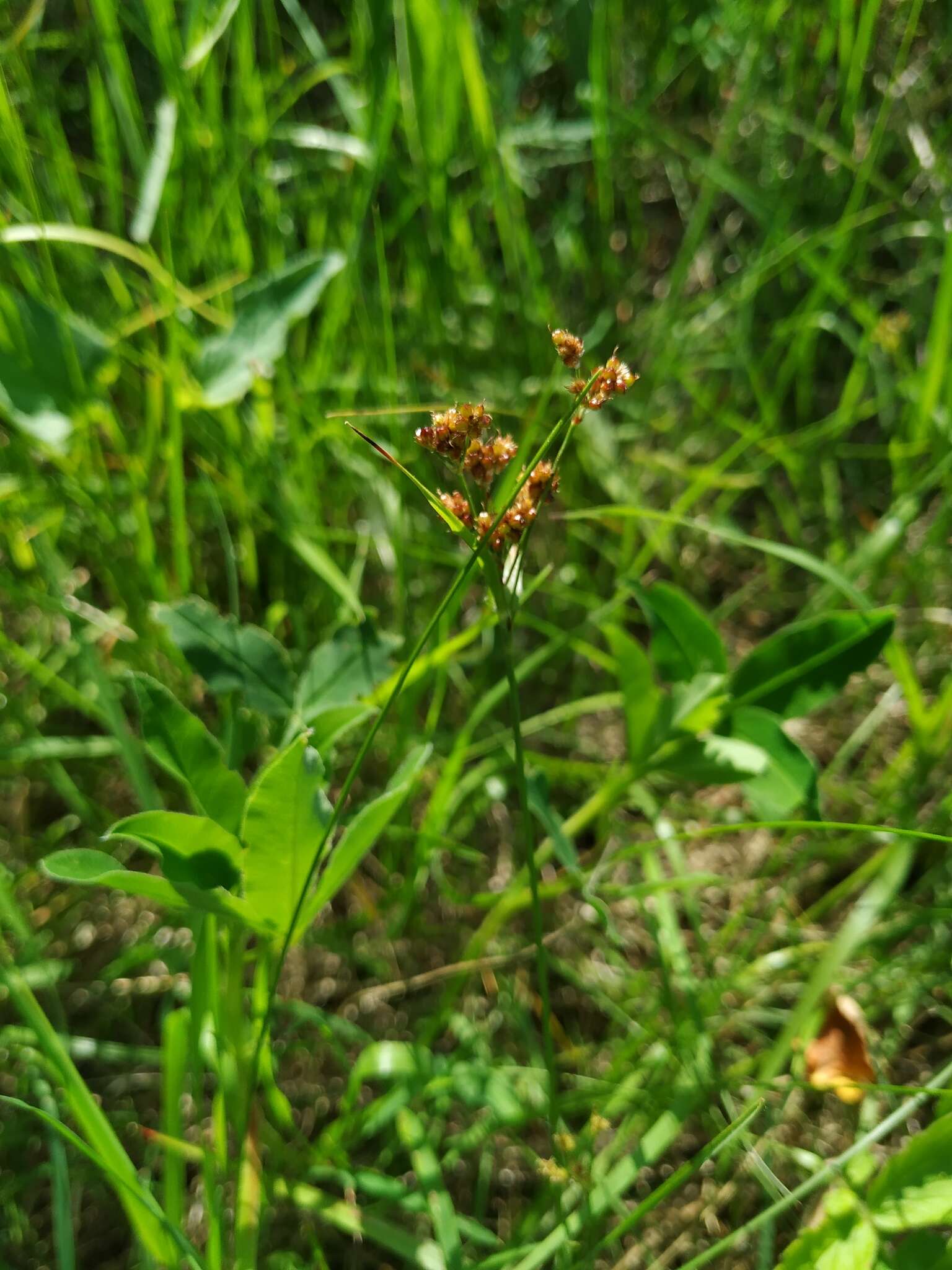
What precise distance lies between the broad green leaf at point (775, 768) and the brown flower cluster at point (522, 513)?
422mm

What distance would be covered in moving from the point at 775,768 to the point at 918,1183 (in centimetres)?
44

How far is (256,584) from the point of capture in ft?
5.33

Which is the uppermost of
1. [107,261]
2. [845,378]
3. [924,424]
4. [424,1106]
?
[107,261]

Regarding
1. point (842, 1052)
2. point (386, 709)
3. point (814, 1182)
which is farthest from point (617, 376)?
point (842, 1052)

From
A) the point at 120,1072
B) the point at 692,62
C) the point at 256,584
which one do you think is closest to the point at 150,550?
the point at 256,584

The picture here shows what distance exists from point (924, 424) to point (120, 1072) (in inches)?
60.5

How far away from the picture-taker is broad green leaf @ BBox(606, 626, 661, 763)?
1.18 meters

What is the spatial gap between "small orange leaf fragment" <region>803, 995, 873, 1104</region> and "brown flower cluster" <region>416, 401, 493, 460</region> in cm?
97

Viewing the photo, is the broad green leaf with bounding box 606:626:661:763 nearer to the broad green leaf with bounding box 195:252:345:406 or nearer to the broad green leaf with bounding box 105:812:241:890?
the broad green leaf with bounding box 105:812:241:890

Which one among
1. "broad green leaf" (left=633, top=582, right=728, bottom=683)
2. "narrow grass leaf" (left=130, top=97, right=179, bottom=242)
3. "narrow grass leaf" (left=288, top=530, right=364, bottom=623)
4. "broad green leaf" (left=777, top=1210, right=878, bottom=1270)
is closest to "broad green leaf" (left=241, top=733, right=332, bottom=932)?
"narrow grass leaf" (left=288, top=530, right=364, bottom=623)

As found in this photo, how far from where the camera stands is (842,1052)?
52.6 inches

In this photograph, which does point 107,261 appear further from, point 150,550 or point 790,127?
point 790,127

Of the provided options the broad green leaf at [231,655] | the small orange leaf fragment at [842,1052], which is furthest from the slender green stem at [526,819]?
the small orange leaf fragment at [842,1052]

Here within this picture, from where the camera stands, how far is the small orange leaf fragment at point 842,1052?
131cm
